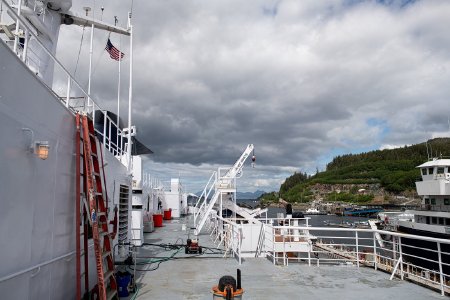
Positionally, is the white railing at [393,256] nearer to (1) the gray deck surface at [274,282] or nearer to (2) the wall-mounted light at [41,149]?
(1) the gray deck surface at [274,282]

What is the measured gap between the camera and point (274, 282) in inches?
293

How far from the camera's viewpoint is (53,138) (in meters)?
4.48

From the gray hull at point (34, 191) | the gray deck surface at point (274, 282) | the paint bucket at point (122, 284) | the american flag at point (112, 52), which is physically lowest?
the gray deck surface at point (274, 282)

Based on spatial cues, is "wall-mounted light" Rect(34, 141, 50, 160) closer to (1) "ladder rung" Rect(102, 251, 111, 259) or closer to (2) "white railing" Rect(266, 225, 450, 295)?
(1) "ladder rung" Rect(102, 251, 111, 259)

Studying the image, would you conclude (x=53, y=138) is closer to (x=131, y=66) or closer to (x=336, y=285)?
(x=336, y=285)

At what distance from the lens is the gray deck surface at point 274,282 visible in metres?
6.45

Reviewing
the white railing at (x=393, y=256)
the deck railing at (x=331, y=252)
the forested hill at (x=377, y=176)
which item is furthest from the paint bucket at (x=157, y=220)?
the forested hill at (x=377, y=176)

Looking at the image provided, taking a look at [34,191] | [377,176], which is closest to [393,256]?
[34,191]

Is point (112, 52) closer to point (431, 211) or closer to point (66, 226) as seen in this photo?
point (66, 226)

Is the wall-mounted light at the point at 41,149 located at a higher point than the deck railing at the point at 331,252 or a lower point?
higher

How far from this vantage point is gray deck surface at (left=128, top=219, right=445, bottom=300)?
21.2 feet

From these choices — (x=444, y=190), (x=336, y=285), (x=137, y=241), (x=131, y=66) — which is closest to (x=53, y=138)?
(x=336, y=285)

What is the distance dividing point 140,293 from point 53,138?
3.58 metres

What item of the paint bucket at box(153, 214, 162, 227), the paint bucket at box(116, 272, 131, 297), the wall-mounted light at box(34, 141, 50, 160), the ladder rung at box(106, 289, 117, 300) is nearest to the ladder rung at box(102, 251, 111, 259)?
the ladder rung at box(106, 289, 117, 300)
